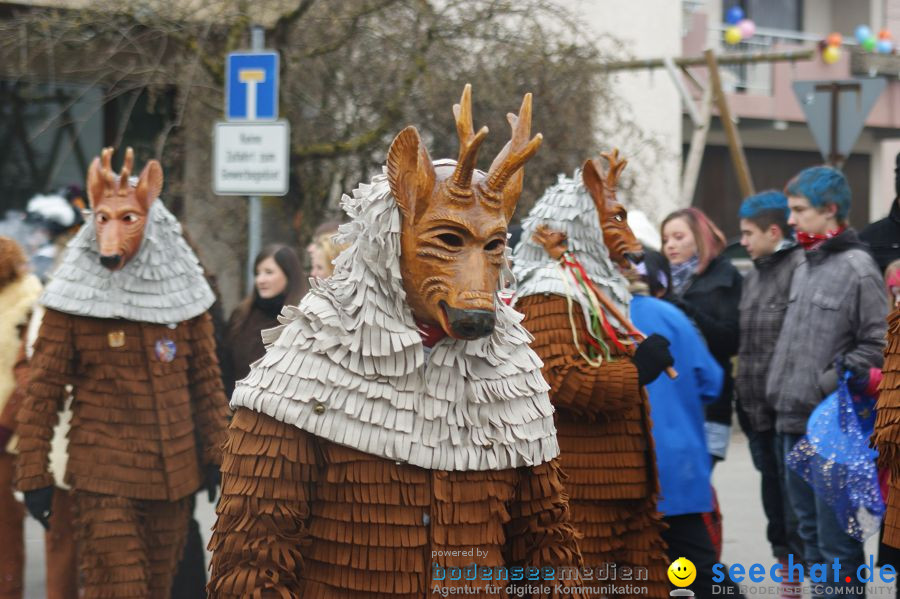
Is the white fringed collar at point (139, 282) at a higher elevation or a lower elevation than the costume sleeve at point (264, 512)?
higher

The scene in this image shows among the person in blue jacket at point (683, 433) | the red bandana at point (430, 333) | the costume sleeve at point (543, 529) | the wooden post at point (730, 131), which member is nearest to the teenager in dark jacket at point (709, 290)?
the person in blue jacket at point (683, 433)

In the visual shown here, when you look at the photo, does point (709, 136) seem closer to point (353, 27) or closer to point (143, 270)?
point (353, 27)

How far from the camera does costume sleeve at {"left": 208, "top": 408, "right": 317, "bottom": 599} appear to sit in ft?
10.1

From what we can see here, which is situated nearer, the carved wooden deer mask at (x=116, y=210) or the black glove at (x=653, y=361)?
the black glove at (x=653, y=361)

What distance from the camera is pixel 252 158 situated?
810cm

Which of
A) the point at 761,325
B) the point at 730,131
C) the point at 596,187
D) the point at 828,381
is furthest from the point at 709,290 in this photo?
the point at 730,131

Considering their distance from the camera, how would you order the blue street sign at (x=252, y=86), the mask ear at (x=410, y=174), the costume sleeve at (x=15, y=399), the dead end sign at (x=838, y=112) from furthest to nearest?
1. the dead end sign at (x=838, y=112)
2. the blue street sign at (x=252, y=86)
3. the costume sleeve at (x=15, y=399)
4. the mask ear at (x=410, y=174)

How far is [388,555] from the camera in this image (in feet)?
10.4

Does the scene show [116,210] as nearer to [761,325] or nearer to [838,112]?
[761,325]

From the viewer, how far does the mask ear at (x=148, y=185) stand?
5414mm

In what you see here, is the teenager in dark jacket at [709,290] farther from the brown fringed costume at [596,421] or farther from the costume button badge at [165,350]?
the costume button badge at [165,350]

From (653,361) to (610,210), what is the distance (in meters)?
0.67

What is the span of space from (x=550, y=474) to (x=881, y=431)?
136cm

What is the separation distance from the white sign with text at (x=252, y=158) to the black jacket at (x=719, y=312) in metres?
2.54
